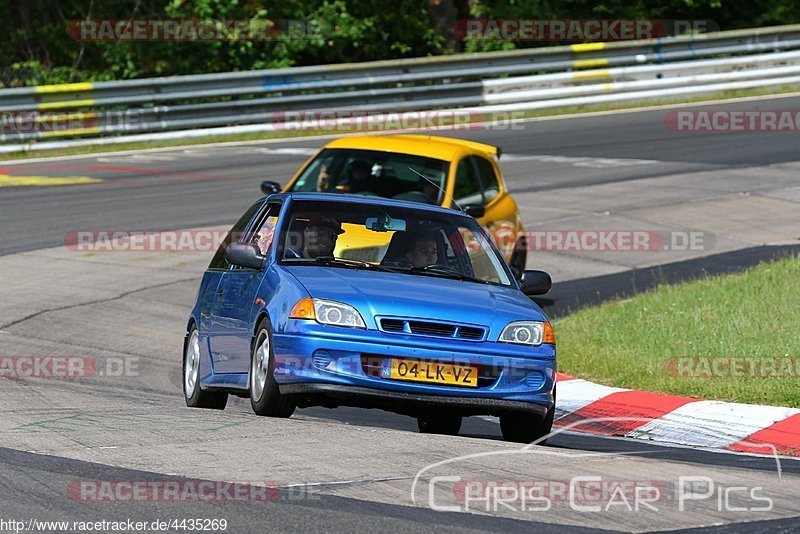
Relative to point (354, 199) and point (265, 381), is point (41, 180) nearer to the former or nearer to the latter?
point (354, 199)

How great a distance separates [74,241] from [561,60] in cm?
1569

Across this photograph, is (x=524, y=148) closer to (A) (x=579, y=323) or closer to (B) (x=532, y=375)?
(A) (x=579, y=323)

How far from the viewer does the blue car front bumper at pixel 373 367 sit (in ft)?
28.3

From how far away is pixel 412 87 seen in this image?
3041cm

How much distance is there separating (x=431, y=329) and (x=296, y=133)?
2040 centimetres

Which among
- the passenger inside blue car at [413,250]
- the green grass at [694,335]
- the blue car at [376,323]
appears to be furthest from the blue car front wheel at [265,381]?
the green grass at [694,335]

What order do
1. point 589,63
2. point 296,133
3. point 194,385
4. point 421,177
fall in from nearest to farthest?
1. point 194,385
2. point 421,177
3. point 296,133
4. point 589,63

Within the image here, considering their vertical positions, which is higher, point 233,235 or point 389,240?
point 389,240

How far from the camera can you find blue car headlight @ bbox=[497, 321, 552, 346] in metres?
8.92

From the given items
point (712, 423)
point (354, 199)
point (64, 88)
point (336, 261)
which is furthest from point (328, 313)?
point (64, 88)

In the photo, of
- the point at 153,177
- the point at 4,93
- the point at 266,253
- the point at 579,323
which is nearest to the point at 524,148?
the point at 153,177

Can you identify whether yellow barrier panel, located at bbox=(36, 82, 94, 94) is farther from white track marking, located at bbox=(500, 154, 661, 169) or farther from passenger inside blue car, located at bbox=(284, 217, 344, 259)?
passenger inside blue car, located at bbox=(284, 217, 344, 259)

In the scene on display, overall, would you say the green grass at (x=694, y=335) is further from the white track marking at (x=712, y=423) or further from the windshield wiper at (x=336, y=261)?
the windshield wiper at (x=336, y=261)

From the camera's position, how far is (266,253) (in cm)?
981
